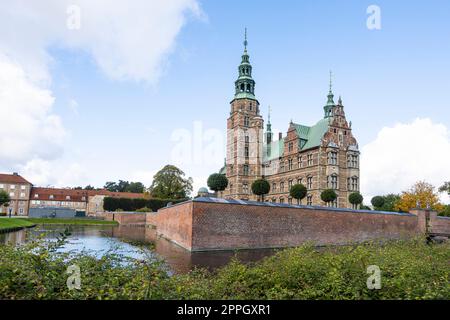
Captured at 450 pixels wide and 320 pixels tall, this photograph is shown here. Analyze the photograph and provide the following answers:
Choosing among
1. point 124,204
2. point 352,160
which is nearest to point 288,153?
point 352,160

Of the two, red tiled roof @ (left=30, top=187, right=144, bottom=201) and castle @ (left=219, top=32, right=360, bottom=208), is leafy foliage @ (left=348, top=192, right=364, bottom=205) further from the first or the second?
red tiled roof @ (left=30, top=187, right=144, bottom=201)

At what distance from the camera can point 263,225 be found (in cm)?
2262

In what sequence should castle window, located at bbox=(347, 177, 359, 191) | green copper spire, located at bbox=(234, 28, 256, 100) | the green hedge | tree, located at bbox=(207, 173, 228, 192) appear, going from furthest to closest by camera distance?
the green hedge, green copper spire, located at bbox=(234, 28, 256, 100), tree, located at bbox=(207, 173, 228, 192), castle window, located at bbox=(347, 177, 359, 191)

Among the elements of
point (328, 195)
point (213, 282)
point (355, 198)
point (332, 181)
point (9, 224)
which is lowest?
point (9, 224)

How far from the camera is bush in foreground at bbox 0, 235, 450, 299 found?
509 centimetres

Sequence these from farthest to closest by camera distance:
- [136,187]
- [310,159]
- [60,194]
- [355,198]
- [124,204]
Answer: [136,187], [60,194], [124,204], [310,159], [355,198]

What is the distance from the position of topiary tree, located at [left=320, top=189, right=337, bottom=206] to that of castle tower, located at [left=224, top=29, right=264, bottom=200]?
15.9 meters

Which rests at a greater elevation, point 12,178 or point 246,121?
point 246,121

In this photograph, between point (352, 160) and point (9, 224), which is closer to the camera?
point (9, 224)

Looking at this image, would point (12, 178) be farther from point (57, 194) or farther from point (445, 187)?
point (445, 187)

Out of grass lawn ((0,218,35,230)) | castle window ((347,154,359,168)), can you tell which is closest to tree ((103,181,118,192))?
grass lawn ((0,218,35,230))

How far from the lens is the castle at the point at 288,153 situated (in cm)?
4294
